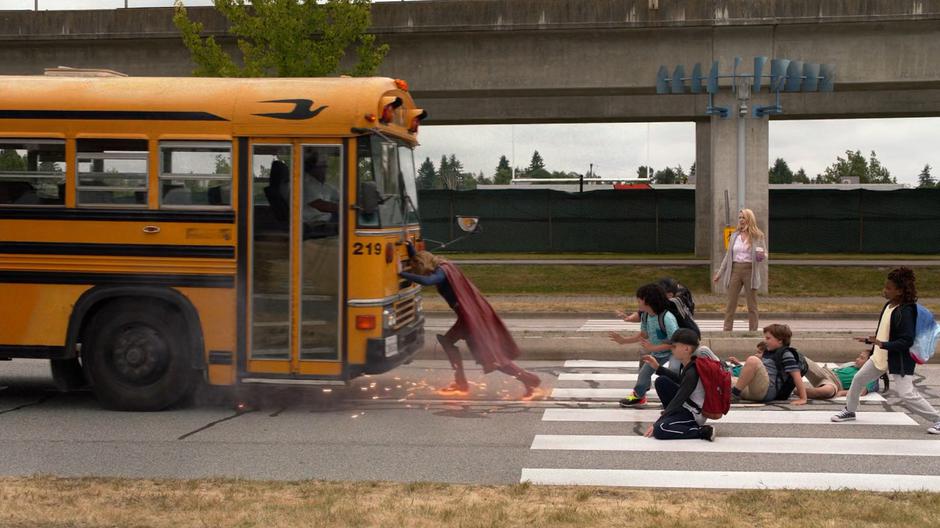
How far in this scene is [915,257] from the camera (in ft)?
106

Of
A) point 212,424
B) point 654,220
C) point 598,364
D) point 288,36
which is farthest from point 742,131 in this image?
point 212,424

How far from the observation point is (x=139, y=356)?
10.1 m

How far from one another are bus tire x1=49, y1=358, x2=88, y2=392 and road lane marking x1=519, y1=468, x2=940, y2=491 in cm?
530

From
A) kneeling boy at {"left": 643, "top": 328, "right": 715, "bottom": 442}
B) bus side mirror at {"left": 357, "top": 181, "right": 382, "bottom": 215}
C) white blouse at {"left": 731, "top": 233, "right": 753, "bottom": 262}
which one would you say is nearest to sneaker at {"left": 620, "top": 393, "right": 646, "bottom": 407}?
kneeling boy at {"left": 643, "top": 328, "right": 715, "bottom": 442}

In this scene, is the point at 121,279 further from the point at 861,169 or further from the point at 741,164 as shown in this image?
the point at 861,169

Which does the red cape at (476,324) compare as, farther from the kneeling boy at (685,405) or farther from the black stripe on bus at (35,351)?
the black stripe on bus at (35,351)

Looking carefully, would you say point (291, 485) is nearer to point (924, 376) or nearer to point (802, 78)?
point (924, 376)

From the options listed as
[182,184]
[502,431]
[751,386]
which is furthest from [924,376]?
[182,184]

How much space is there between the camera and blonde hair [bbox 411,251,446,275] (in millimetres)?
10305

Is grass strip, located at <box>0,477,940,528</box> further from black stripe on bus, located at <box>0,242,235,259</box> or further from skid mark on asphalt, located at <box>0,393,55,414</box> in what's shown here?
skid mark on asphalt, located at <box>0,393,55,414</box>

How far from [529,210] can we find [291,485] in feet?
95.7

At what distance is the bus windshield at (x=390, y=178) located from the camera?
9.91 metres

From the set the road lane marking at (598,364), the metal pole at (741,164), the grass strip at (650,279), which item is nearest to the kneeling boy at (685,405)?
the road lane marking at (598,364)

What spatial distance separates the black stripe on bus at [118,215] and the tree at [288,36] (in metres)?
13.5
